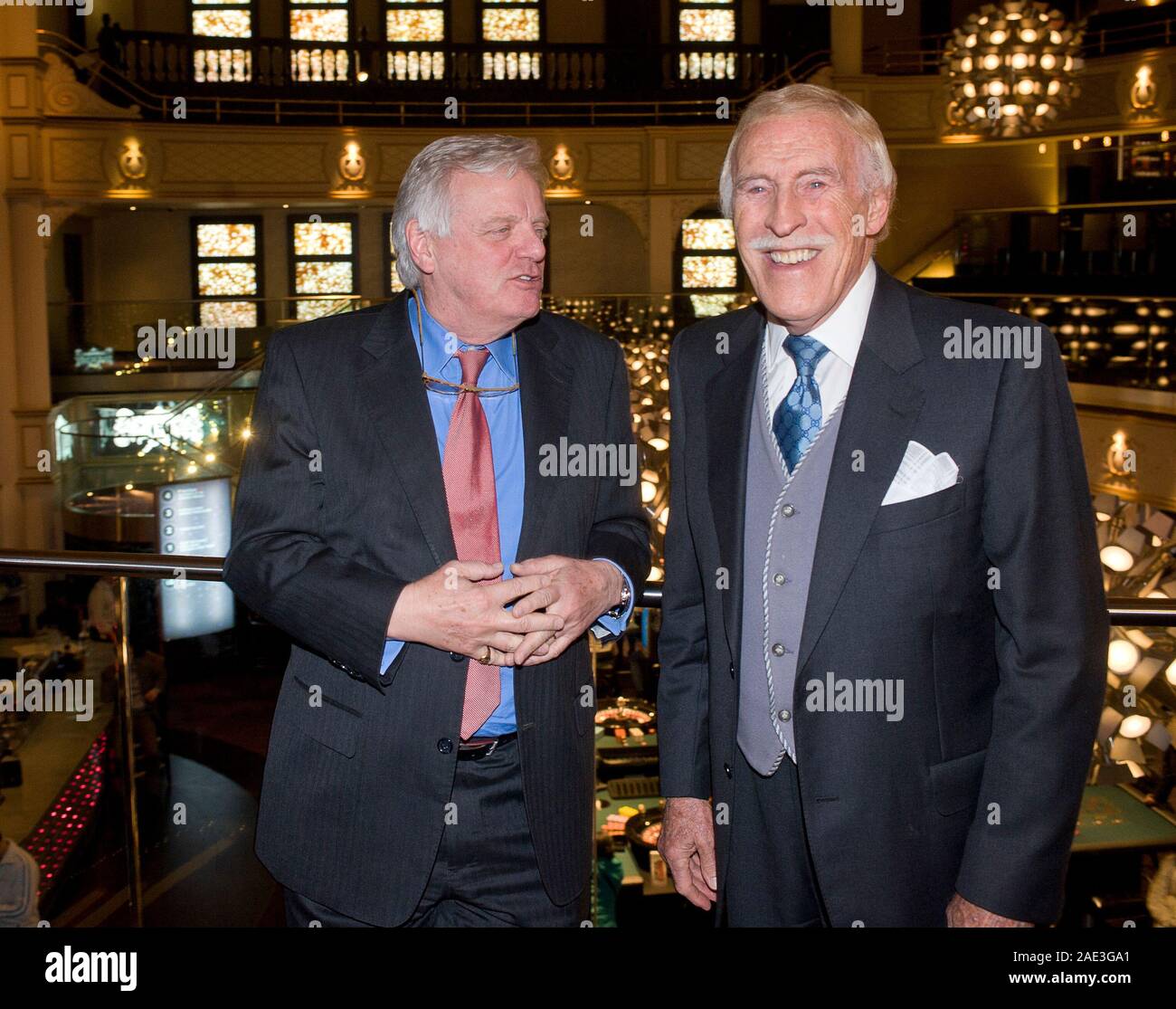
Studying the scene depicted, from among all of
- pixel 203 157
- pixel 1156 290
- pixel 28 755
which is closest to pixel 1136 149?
pixel 1156 290

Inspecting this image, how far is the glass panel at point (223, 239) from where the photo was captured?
1972 centimetres

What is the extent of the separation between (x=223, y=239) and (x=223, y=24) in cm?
338

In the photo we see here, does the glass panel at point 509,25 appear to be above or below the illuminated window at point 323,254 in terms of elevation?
above

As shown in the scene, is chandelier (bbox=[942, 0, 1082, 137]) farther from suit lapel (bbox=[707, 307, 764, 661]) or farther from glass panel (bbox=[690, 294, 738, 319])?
suit lapel (bbox=[707, 307, 764, 661])

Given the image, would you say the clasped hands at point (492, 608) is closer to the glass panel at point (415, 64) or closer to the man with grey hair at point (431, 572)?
the man with grey hair at point (431, 572)

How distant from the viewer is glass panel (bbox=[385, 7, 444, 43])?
66.4 ft

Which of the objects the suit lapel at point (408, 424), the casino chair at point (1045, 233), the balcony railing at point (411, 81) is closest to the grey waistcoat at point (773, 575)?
the suit lapel at point (408, 424)

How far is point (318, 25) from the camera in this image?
20.0 metres

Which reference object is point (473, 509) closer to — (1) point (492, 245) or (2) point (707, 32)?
(1) point (492, 245)

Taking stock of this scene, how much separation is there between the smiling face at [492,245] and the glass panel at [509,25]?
19.6 metres

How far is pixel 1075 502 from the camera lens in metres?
1.78

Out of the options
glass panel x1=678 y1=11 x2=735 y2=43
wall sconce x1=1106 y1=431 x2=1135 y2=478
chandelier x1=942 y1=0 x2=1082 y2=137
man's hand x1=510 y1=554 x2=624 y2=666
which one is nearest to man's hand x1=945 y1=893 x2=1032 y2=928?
man's hand x1=510 y1=554 x2=624 y2=666

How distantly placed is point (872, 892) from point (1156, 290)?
13.0m
